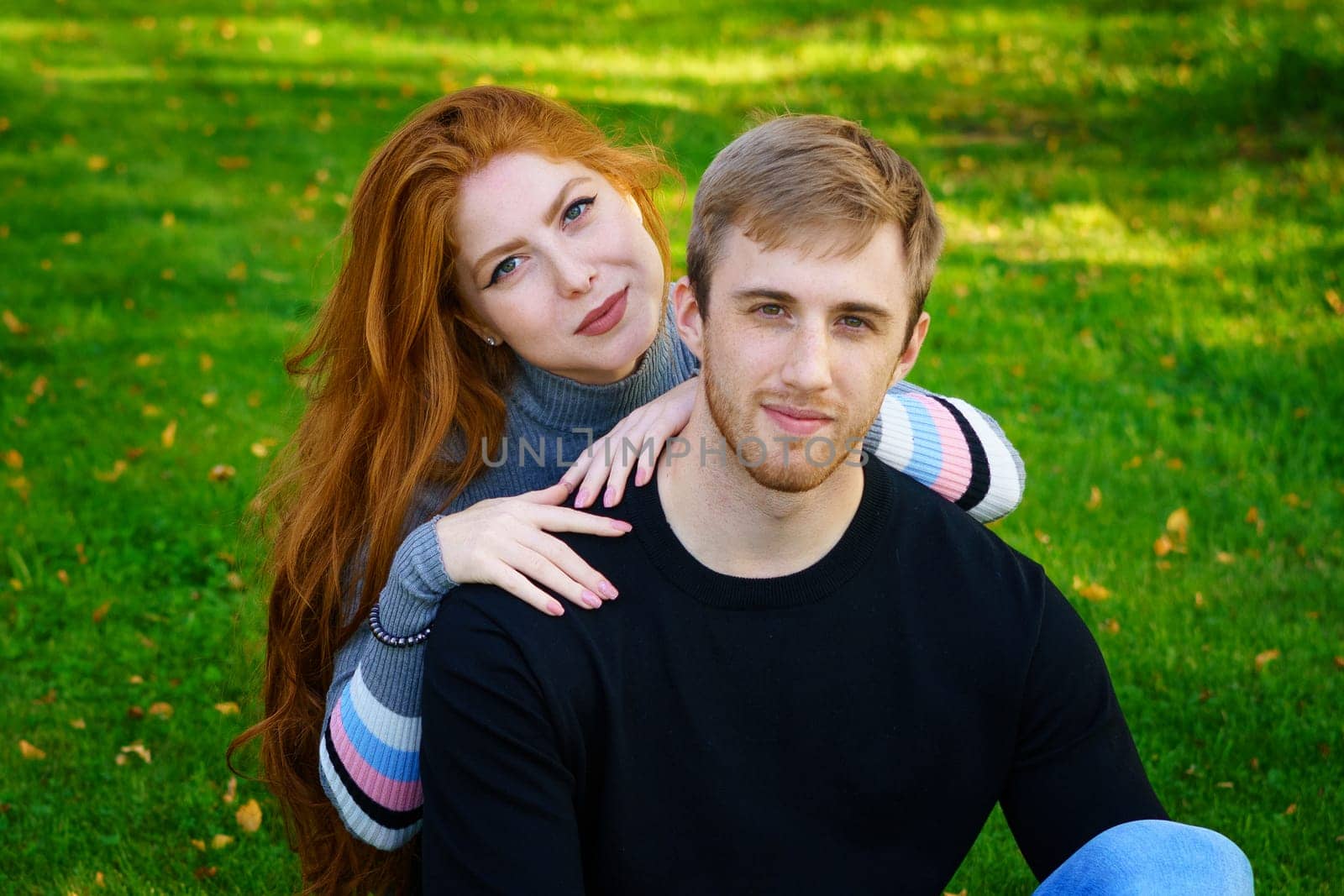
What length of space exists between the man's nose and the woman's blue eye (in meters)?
1.21

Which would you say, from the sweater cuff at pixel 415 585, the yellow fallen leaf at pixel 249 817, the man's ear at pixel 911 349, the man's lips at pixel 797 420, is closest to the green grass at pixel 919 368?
the yellow fallen leaf at pixel 249 817

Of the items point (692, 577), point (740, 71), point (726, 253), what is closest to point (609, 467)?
point (692, 577)

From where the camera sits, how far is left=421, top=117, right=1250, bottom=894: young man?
8.88ft

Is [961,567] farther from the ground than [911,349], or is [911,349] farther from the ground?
[911,349]

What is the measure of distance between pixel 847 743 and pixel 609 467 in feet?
2.69

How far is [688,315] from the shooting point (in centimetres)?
301

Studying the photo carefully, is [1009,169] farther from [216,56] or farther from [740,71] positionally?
[216,56]

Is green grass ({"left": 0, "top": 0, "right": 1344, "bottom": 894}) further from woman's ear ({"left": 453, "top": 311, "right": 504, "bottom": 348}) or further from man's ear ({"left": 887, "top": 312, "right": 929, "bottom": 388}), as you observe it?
man's ear ({"left": 887, "top": 312, "right": 929, "bottom": 388})

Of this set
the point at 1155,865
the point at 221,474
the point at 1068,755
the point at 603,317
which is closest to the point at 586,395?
the point at 603,317

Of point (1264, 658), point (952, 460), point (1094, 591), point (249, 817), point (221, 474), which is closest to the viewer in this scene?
point (952, 460)

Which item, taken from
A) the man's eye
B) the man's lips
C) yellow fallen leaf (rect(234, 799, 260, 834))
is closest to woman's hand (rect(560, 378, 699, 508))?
the man's lips

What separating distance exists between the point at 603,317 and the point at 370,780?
1.37m

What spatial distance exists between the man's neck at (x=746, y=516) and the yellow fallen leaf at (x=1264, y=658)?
2940 millimetres

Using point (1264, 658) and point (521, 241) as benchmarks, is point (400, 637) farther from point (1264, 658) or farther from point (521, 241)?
point (1264, 658)
